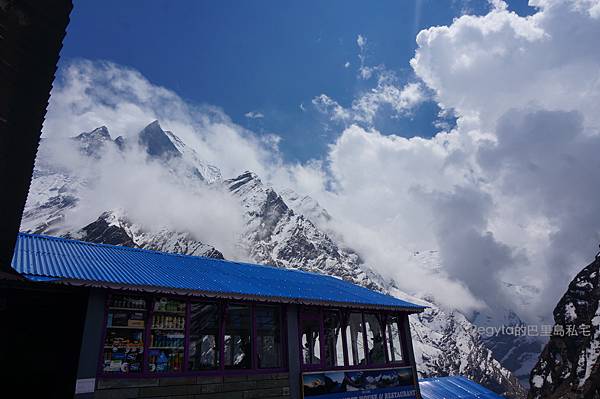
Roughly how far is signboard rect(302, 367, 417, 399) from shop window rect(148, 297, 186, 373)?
15.9ft

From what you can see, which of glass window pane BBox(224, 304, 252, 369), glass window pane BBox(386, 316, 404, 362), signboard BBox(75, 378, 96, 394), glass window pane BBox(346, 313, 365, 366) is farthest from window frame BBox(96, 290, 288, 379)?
glass window pane BBox(386, 316, 404, 362)

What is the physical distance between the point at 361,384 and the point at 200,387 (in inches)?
288

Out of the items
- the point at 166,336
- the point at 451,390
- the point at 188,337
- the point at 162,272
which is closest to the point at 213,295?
the point at 188,337

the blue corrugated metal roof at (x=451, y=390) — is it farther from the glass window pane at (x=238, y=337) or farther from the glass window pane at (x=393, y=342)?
the glass window pane at (x=238, y=337)

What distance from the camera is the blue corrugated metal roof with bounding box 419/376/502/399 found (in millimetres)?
25062

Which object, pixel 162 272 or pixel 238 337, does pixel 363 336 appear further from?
pixel 162 272

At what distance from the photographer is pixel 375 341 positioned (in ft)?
65.5

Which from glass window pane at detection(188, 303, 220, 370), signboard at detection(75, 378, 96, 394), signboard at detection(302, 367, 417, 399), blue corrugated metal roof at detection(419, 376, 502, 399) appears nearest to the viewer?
signboard at detection(75, 378, 96, 394)

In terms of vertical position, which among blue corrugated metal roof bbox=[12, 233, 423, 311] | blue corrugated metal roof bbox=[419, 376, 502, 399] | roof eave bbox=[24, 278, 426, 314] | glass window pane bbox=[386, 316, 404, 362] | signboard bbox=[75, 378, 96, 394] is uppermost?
blue corrugated metal roof bbox=[12, 233, 423, 311]

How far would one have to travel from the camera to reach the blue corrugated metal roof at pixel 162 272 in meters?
11.8

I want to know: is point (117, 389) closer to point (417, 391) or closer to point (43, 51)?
point (43, 51)

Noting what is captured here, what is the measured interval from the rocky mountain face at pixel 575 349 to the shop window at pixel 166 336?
88427 millimetres

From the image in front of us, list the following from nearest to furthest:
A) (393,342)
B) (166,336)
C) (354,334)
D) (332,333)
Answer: (166,336)
(332,333)
(354,334)
(393,342)

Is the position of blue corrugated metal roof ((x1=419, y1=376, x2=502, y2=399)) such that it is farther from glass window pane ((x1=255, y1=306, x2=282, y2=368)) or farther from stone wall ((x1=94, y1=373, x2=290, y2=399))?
stone wall ((x1=94, y1=373, x2=290, y2=399))
